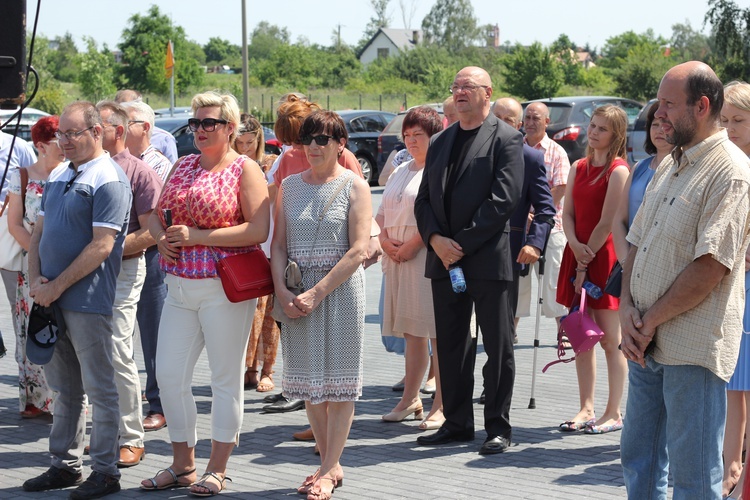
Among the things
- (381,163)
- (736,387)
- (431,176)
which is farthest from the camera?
(381,163)

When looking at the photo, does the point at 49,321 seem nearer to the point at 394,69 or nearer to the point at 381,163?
the point at 381,163

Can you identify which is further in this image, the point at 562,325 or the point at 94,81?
the point at 94,81

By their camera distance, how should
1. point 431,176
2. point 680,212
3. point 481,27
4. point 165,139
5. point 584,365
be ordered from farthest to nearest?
point 481,27, point 165,139, point 584,365, point 431,176, point 680,212

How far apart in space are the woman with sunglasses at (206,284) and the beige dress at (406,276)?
61.0 inches

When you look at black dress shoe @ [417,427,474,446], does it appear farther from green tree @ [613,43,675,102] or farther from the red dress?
green tree @ [613,43,675,102]

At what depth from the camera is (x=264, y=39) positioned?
157375 mm

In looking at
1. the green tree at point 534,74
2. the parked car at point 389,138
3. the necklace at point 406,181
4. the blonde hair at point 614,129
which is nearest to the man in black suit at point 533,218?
the blonde hair at point 614,129

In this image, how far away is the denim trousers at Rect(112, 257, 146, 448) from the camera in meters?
6.32

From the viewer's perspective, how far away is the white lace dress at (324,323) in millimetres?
5785

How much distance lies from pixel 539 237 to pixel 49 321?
3142 millimetres

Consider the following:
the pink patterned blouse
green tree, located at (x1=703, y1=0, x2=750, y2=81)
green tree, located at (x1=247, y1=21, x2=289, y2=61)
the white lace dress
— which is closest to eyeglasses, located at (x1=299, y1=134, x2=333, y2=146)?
the white lace dress

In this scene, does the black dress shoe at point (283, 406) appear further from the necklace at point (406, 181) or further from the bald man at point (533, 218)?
the bald man at point (533, 218)

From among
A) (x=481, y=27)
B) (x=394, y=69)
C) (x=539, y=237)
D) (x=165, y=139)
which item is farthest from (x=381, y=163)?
(x=481, y=27)

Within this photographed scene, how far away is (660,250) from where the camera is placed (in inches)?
164
